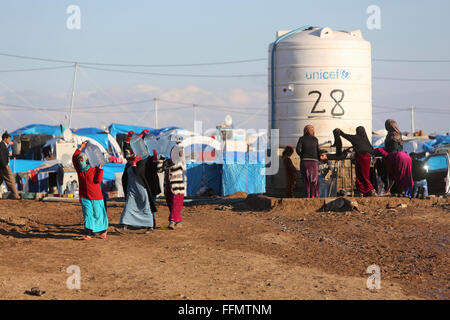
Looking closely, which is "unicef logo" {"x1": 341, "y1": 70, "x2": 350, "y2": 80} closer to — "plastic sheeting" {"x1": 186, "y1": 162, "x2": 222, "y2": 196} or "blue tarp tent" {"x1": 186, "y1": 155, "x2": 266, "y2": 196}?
"blue tarp tent" {"x1": 186, "y1": 155, "x2": 266, "y2": 196}

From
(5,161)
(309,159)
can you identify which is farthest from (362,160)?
(5,161)

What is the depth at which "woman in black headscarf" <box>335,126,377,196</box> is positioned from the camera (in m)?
13.5

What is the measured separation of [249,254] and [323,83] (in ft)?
22.9

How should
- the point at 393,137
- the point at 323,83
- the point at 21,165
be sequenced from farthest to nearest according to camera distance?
the point at 21,165 → the point at 323,83 → the point at 393,137

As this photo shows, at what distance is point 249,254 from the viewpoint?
9.09m

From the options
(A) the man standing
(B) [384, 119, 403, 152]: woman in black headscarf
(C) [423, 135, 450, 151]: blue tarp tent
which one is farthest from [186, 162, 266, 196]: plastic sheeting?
(B) [384, 119, 403, 152]: woman in black headscarf

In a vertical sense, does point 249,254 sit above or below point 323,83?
below

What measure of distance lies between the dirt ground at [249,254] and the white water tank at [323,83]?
2741mm

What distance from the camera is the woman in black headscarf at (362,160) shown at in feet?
44.2

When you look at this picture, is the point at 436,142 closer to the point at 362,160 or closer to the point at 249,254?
the point at 362,160
